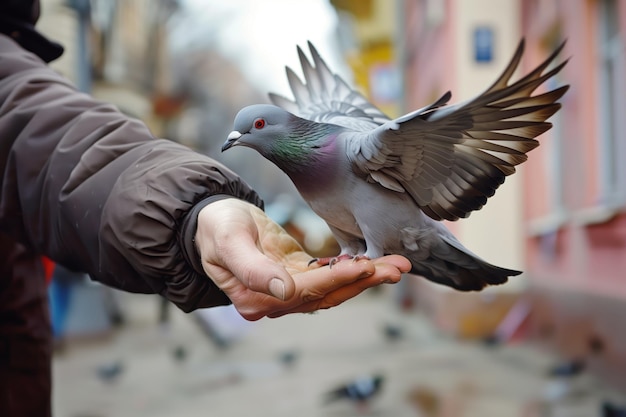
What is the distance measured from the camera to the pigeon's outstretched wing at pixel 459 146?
114 cm

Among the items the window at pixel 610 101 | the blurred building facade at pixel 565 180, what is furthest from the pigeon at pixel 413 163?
the window at pixel 610 101

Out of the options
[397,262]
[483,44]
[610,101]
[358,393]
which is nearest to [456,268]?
[397,262]

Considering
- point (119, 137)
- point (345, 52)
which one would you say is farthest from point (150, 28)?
point (119, 137)

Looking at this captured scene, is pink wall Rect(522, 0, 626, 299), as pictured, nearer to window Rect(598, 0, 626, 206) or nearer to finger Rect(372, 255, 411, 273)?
window Rect(598, 0, 626, 206)

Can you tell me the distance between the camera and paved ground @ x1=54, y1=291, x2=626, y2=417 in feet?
18.5

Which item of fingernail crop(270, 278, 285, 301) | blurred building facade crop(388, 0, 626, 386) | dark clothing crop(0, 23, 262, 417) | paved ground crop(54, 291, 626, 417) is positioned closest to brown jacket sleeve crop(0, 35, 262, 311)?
dark clothing crop(0, 23, 262, 417)

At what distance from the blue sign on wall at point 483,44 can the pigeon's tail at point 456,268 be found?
20.4 feet

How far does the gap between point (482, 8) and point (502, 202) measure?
1871 millimetres

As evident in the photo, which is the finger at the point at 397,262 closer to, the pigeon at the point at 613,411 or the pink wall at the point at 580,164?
the pigeon at the point at 613,411

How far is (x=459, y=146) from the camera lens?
4.24ft

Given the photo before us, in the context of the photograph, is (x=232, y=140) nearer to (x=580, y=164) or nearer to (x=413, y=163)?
(x=413, y=163)

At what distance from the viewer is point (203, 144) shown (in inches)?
995

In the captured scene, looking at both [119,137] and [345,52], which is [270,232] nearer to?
[119,137]

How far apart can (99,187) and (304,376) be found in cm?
580
